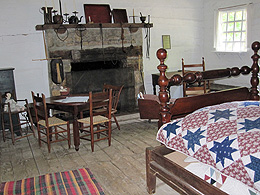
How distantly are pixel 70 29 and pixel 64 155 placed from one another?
94.1 inches

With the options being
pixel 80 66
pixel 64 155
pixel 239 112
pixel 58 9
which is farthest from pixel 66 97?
pixel 239 112

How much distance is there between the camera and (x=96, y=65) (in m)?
5.18

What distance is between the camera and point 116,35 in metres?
5.11

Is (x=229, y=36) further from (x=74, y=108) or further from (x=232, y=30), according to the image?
(x=74, y=108)

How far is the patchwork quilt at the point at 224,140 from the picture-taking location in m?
1.54

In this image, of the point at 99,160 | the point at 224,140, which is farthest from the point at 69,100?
the point at 224,140

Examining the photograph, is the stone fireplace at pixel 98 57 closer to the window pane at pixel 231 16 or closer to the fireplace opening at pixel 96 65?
the fireplace opening at pixel 96 65

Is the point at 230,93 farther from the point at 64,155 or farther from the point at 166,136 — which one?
the point at 64,155

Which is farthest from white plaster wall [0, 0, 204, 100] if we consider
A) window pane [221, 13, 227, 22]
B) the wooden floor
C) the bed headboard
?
the bed headboard

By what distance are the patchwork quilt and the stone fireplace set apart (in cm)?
309

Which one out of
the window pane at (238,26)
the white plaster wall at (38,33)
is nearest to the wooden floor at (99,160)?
the white plaster wall at (38,33)

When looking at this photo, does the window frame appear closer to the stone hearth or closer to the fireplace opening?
the stone hearth

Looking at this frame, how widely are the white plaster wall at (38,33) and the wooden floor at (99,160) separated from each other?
1152mm

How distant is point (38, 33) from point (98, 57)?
114 cm
